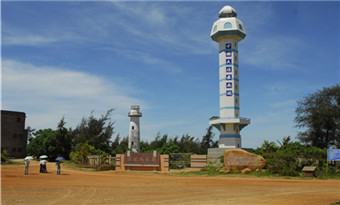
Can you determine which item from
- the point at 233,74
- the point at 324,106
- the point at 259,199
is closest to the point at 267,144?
the point at 233,74

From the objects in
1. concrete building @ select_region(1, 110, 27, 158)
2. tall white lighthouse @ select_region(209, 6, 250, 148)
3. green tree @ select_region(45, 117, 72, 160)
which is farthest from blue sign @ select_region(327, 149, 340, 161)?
concrete building @ select_region(1, 110, 27, 158)

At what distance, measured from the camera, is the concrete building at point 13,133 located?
5125 cm

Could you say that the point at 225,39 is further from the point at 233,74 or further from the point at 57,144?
the point at 57,144

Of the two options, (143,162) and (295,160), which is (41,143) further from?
(295,160)

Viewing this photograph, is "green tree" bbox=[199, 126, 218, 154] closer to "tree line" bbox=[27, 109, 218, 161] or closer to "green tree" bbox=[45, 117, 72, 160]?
"tree line" bbox=[27, 109, 218, 161]

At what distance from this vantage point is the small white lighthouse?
4862 cm

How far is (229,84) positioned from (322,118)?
1176 centimetres

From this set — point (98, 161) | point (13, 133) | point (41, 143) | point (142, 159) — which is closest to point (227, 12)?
point (142, 159)

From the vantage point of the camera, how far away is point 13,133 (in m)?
52.2

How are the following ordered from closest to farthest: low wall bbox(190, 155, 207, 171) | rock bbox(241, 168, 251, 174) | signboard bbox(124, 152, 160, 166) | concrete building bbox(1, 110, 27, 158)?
1. rock bbox(241, 168, 251, 174)
2. low wall bbox(190, 155, 207, 171)
3. signboard bbox(124, 152, 160, 166)
4. concrete building bbox(1, 110, 27, 158)

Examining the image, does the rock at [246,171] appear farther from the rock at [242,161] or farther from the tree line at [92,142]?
the tree line at [92,142]

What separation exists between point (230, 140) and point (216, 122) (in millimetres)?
2558

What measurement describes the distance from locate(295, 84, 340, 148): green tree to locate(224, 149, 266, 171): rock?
562 inches

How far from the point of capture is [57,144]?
44375mm
